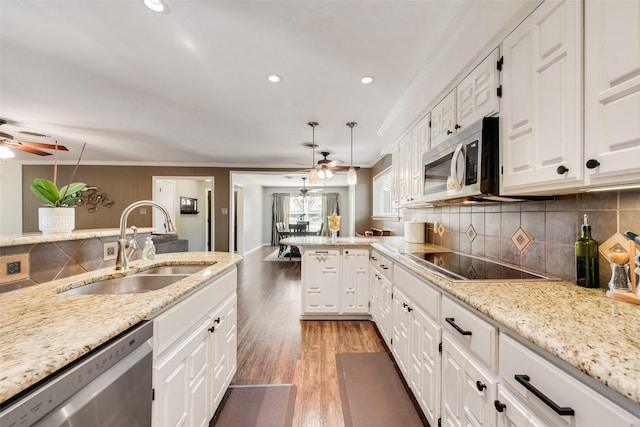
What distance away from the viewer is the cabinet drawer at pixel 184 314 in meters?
0.94

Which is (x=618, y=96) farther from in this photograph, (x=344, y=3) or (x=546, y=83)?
(x=344, y=3)

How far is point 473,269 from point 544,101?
2.95ft

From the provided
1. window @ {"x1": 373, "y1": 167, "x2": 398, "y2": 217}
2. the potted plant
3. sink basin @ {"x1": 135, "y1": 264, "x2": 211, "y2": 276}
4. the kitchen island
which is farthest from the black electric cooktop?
window @ {"x1": 373, "y1": 167, "x2": 398, "y2": 217}

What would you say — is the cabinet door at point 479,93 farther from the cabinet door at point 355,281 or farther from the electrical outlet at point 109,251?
the electrical outlet at point 109,251

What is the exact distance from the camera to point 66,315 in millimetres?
808

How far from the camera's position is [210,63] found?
6.72 feet

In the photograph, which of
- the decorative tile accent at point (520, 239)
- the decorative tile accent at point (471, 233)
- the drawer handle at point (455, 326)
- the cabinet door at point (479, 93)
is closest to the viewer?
the drawer handle at point (455, 326)

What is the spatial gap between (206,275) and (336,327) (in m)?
1.87

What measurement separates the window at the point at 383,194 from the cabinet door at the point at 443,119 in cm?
225

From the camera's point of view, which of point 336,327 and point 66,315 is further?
point 336,327

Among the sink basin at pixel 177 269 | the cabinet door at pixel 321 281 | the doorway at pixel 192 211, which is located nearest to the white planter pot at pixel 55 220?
the sink basin at pixel 177 269

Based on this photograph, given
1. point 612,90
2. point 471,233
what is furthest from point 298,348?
point 612,90

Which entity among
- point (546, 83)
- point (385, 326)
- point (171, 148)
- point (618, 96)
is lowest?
point (385, 326)

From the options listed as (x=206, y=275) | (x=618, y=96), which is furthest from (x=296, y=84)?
(x=618, y=96)
